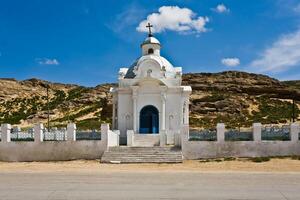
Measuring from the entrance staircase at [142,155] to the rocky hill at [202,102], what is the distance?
34747mm

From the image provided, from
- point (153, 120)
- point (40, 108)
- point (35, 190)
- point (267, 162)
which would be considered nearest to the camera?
point (35, 190)

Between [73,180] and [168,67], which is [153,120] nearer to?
[168,67]

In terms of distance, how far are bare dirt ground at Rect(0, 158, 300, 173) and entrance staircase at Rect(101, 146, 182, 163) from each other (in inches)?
26.2

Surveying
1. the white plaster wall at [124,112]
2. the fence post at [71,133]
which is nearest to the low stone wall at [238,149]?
the fence post at [71,133]

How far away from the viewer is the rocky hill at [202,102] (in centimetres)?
6956

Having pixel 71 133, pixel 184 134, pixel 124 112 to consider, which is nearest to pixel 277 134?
pixel 184 134

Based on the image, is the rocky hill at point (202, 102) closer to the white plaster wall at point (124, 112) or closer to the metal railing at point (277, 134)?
the white plaster wall at point (124, 112)

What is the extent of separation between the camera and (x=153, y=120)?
30625 millimetres

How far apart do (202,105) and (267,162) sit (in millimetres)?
50676

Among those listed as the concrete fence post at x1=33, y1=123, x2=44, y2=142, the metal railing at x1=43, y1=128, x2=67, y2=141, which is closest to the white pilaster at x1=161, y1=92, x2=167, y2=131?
the metal railing at x1=43, y1=128, x2=67, y2=141

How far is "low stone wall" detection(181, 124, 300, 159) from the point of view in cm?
→ 2411

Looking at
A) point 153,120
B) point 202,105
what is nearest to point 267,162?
point 153,120

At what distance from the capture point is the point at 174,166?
866 inches

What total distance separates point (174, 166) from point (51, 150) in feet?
25.1
